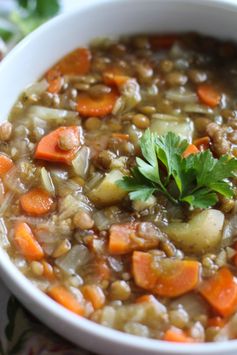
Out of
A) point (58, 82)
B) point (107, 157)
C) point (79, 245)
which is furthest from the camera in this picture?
point (58, 82)

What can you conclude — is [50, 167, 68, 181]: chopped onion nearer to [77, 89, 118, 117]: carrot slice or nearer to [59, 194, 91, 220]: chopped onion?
[59, 194, 91, 220]: chopped onion

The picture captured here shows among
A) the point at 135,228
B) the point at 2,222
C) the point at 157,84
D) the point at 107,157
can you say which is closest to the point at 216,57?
the point at 157,84

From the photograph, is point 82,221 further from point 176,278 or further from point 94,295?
point 176,278

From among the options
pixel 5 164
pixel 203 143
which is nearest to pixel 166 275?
pixel 203 143

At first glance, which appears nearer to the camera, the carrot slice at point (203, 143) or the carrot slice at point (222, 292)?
the carrot slice at point (222, 292)

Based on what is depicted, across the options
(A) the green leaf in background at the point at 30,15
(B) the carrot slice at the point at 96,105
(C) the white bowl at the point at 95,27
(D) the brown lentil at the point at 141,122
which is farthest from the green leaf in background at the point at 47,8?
(D) the brown lentil at the point at 141,122

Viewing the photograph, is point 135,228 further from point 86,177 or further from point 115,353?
point 115,353

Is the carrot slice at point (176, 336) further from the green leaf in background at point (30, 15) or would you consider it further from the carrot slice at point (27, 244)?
the green leaf in background at point (30, 15)
